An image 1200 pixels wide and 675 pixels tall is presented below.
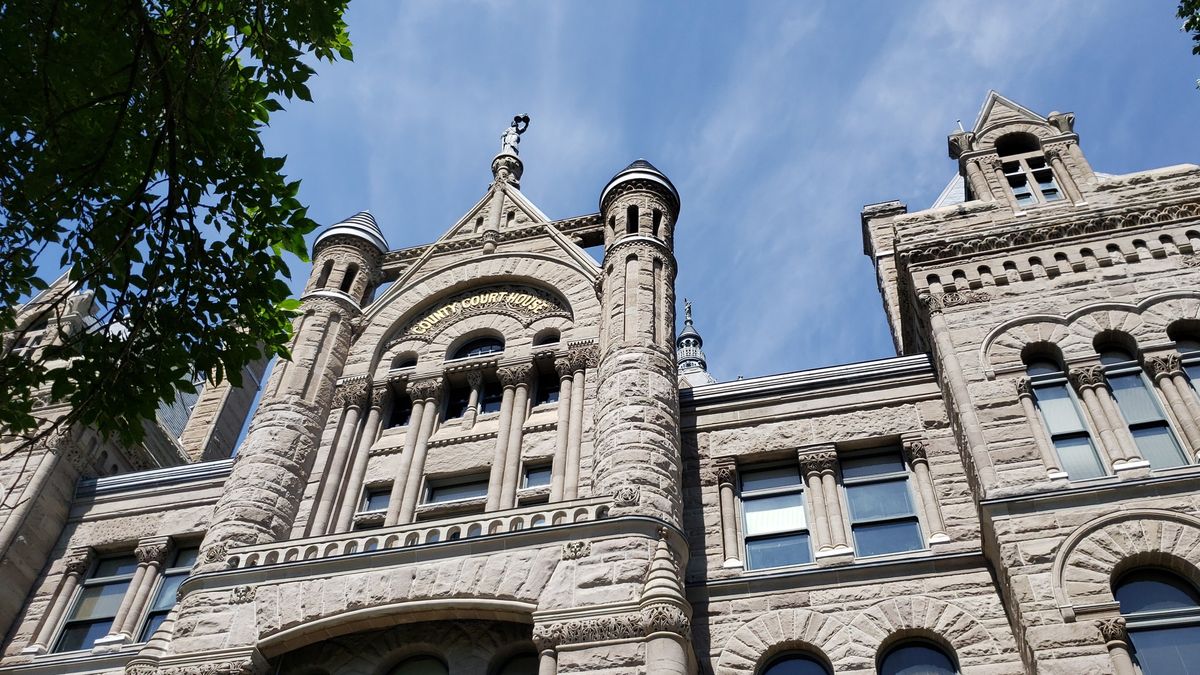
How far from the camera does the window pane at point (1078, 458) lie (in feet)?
48.2

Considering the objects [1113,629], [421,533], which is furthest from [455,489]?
[1113,629]

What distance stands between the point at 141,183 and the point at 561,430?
9.61m

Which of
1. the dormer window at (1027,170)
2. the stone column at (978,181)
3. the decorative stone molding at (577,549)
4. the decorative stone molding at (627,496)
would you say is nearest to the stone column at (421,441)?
the decorative stone molding at (577,549)

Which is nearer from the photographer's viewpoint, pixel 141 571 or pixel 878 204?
pixel 141 571

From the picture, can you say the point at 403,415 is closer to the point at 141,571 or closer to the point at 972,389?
the point at 141,571

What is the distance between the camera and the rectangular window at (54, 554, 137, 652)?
59.2ft

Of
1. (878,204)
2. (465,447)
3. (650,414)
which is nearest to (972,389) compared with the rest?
(650,414)

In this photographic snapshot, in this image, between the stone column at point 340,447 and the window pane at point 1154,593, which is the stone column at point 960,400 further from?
the stone column at point 340,447

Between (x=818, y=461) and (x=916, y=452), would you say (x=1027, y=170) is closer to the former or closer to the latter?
(x=916, y=452)

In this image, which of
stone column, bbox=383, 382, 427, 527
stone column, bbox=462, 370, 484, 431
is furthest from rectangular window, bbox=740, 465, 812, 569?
stone column, bbox=383, 382, 427, 527

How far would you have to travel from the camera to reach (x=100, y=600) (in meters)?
18.7

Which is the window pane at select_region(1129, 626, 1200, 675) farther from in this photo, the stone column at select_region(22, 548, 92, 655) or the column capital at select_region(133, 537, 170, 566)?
the stone column at select_region(22, 548, 92, 655)

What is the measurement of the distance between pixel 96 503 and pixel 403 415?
5966 millimetres

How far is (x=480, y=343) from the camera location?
21.6m
